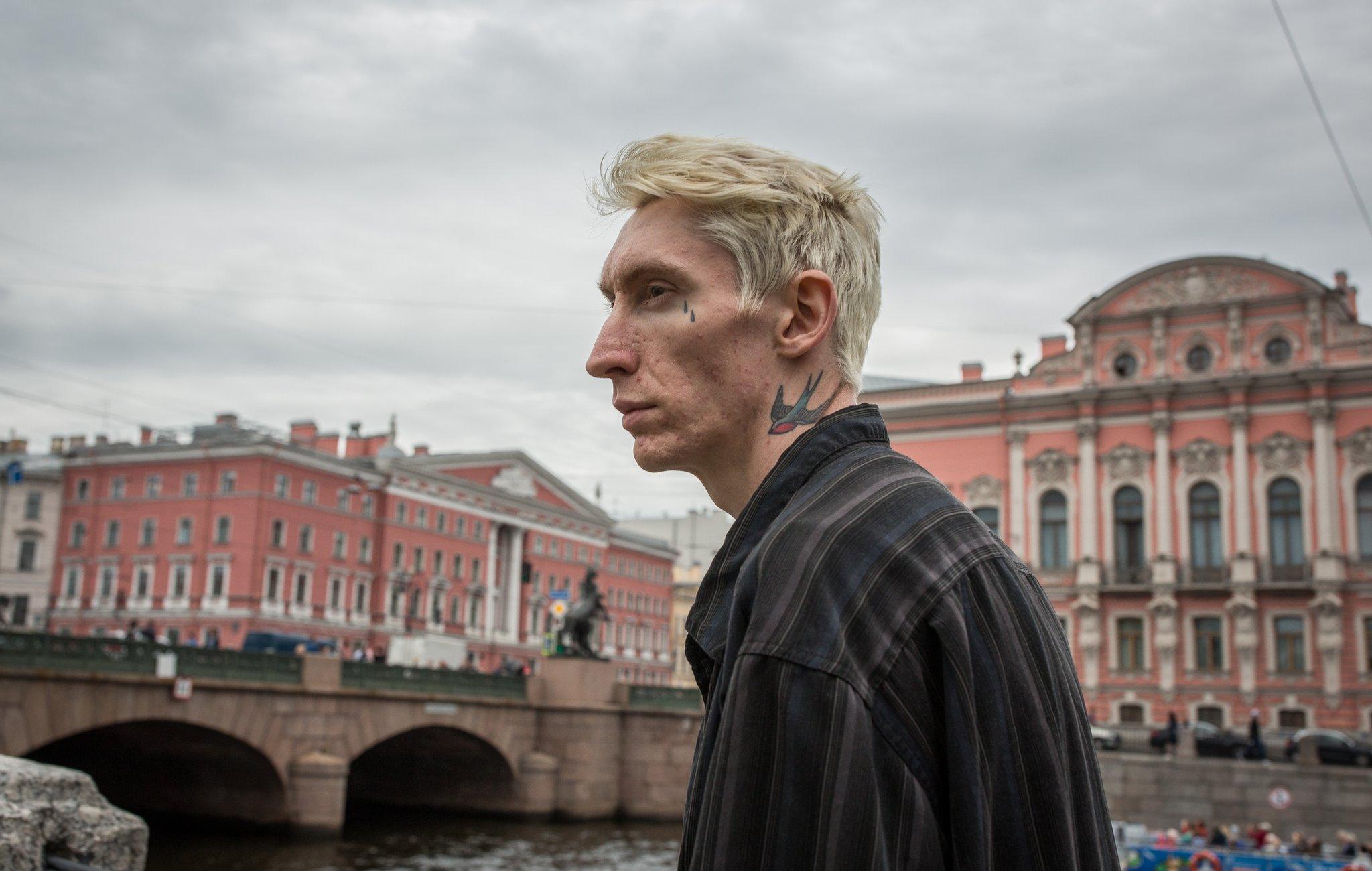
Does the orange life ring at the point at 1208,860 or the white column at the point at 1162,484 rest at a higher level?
the white column at the point at 1162,484

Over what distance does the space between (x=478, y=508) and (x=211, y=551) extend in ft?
51.6

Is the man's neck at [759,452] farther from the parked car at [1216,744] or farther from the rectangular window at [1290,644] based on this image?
the rectangular window at [1290,644]

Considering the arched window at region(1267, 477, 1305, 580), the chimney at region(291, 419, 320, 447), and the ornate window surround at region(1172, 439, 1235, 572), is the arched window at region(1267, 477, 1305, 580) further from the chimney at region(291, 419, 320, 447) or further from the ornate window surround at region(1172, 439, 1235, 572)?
the chimney at region(291, 419, 320, 447)

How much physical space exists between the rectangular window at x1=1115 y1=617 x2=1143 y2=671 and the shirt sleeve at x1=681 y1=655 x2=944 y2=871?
137ft

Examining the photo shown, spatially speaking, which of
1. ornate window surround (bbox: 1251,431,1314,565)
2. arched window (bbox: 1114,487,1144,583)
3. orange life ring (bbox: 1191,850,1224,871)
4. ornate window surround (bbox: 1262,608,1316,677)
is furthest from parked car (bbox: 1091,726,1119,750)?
orange life ring (bbox: 1191,850,1224,871)

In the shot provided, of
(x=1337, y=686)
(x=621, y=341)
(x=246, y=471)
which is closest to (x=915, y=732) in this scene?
(x=621, y=341)

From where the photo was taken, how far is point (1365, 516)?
3859cm

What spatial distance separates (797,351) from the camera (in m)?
1.49

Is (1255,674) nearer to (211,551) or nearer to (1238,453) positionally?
(1238,453)

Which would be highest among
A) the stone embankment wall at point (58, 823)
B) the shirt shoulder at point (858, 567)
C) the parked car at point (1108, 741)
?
the shirt shoulder at point (858, 567)

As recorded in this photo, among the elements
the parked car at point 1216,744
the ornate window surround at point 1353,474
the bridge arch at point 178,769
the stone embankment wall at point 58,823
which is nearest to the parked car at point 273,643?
the bridge arch at point 178,769

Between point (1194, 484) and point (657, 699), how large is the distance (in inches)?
756

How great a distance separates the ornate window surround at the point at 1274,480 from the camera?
38.9 meters

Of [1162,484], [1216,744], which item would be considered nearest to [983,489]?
[1162,484]
